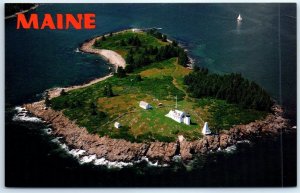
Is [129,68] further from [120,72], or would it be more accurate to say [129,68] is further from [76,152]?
[76,152]

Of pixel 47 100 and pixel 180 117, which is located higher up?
pixel 47 100

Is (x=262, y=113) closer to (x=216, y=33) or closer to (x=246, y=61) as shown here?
(x=246, y=61)

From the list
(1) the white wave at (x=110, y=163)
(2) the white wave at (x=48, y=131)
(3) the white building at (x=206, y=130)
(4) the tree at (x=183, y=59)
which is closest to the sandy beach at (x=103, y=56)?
(2) the white wave at (x=48, y=131)

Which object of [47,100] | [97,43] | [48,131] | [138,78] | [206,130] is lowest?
[48,131]

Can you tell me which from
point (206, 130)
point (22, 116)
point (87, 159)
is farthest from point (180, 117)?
point (22, 116)

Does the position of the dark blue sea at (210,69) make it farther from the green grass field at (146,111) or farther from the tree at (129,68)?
the tree at (129,68)
